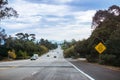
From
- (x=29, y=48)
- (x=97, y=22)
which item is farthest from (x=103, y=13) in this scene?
(x=29, y=48)

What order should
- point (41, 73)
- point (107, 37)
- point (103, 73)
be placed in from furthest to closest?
1. point (107, 37)
2. point (103, 73)
3. point (41, 73)

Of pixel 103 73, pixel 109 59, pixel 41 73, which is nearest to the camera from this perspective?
pixel 41 73

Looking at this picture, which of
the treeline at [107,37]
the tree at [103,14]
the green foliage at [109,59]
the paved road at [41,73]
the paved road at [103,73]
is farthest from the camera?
the tree at [103,14]

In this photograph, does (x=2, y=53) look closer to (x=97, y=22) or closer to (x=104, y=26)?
(x=97, y=22)

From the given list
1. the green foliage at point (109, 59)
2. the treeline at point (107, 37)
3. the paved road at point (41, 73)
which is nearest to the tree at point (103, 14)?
the treeline at point (107, 37)

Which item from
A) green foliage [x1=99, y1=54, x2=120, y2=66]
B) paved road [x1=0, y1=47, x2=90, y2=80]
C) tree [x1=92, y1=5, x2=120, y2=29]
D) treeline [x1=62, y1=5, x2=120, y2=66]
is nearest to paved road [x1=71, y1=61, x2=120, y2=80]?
paved road [x1=0, y1=47, x2=90, y2=80]

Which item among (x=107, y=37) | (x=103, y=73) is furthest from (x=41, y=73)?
(x=107, y=37)

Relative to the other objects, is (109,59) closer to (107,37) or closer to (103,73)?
(107,37)

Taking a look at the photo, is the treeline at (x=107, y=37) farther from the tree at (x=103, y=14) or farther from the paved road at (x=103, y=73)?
the paved road at (x=103, y=73)

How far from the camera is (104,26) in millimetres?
88250

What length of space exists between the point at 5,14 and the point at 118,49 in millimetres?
36262

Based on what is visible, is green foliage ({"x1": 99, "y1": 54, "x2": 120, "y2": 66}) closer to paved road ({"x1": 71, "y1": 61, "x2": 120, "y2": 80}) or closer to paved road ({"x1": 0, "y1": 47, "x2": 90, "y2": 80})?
paved road ({"x1": 0, "y1": 47, "x2": 90, "y2": 80})

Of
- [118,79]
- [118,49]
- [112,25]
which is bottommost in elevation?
[118,79]

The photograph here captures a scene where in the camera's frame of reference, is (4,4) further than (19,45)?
No
